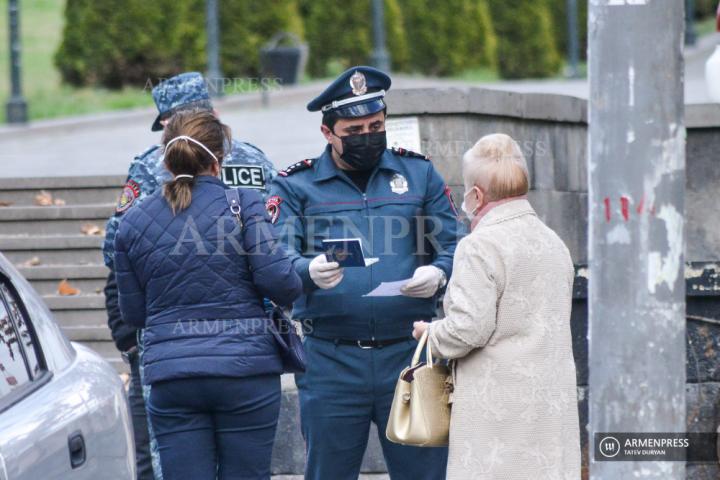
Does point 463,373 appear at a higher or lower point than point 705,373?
higher

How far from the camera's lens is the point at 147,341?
501cm

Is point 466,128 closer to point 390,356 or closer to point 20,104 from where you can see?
point 390,356

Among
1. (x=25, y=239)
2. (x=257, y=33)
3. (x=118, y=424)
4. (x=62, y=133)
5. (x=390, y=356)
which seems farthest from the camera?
(x=257, y=33)

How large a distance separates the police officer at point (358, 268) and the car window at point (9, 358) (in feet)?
4.17

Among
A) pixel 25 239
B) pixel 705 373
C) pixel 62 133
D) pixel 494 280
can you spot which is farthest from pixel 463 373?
pixel 62 133

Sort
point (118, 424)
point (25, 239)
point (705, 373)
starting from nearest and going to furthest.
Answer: point (118, 424), point (705, 373), point (25, 239)

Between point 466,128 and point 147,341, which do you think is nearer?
point 147,341

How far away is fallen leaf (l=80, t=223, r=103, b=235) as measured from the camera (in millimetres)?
10023

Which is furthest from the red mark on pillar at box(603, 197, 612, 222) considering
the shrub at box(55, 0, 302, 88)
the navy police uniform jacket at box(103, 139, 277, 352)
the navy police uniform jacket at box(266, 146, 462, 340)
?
the shrub at box(55, 0, 302, 88)

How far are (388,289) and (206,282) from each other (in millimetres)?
674

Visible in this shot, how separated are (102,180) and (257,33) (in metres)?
13.8

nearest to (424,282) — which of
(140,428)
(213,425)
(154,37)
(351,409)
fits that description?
(351,409)

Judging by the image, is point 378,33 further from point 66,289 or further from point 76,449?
point 76,449

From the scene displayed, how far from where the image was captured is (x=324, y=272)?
16.7ft
